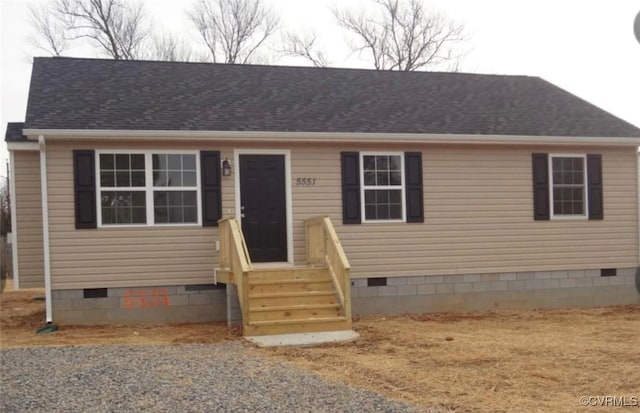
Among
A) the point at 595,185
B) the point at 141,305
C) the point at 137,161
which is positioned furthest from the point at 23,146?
the point at 595,185

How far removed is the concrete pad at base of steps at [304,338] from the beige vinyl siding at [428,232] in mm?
2262

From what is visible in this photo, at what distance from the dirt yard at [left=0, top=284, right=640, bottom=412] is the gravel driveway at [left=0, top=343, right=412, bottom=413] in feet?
1.53

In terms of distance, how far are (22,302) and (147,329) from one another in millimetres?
6519

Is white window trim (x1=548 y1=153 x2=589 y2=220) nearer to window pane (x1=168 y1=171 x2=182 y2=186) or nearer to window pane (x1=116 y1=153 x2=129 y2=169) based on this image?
window pane (x1=168 y1=171 x2=182 y2=186)

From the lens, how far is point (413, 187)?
11852mm

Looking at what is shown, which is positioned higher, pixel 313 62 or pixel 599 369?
pixel 313 62

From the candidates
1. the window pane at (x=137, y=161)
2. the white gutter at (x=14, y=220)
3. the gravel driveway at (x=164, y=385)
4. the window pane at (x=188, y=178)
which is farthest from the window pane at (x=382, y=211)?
the white gutter at (x=14, y=220)

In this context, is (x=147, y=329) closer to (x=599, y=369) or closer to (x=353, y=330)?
(x=353, y=330)

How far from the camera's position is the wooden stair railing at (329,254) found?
9594mm

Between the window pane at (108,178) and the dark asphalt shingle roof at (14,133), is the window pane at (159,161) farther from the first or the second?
the dark asphalt shingle roof at (14,133)

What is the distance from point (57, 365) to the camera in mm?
7305

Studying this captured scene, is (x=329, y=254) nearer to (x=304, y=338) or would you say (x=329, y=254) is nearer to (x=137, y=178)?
(x=304, y=338)

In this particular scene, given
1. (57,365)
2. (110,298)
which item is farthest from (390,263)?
(57,365)

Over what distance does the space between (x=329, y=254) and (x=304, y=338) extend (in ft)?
5.54
